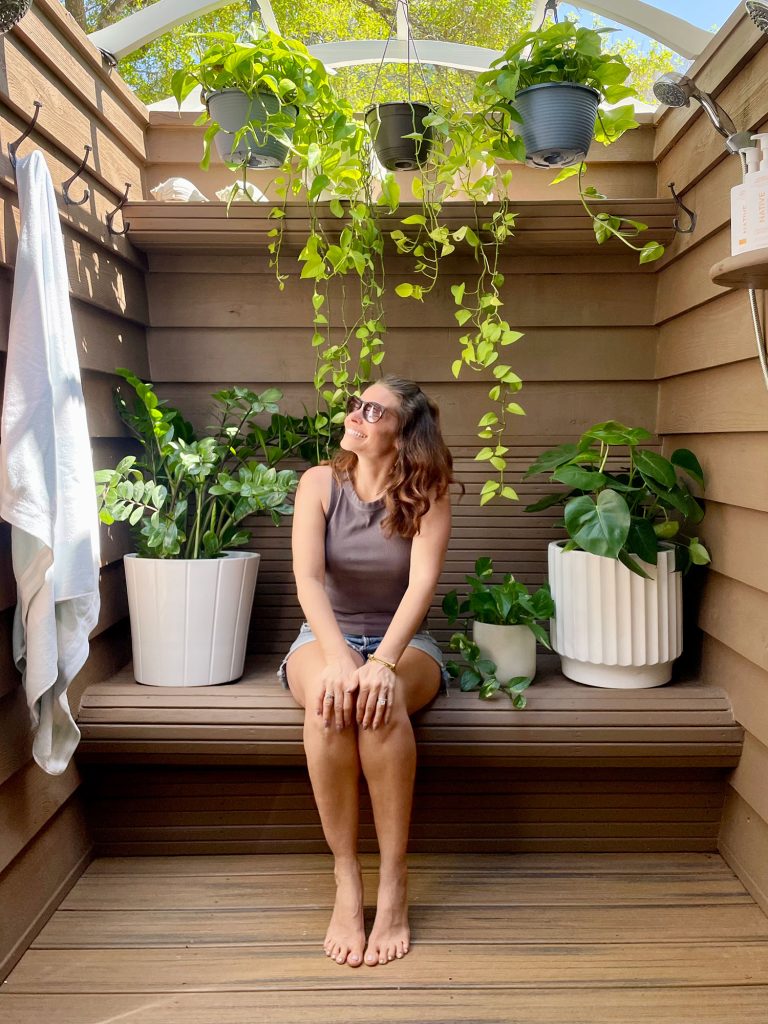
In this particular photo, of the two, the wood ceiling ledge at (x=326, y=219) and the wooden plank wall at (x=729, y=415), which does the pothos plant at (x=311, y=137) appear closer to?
the wood ceiling ledge at (x=326, y=219)

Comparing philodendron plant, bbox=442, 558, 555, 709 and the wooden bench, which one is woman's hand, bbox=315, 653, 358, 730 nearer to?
the wooden bench

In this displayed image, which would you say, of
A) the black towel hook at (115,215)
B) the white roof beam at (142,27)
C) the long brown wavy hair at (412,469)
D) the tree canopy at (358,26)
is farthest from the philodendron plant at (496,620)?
the tree canopy at (358,26)

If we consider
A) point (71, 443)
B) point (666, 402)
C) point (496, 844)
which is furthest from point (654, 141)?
point (496, 844)

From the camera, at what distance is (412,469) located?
1.95 metres

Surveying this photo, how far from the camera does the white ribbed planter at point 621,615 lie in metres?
1.98

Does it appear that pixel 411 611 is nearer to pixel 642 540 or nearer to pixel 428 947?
pixel 642 540

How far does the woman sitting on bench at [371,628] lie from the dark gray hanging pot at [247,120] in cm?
61

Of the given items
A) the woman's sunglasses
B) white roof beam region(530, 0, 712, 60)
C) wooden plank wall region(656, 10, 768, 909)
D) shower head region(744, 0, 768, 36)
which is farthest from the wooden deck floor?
white roof beam region(530, 0, 712, 60)

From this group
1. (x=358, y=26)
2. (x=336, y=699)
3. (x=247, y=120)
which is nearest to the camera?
(x=336, y=699)

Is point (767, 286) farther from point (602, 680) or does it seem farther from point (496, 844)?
point (496, 844)

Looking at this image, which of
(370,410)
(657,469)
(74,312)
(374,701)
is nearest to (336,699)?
(374,701)

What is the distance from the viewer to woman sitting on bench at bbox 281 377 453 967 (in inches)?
67.5

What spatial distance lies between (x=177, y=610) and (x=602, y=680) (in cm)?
102

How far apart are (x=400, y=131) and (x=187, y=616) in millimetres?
1245
